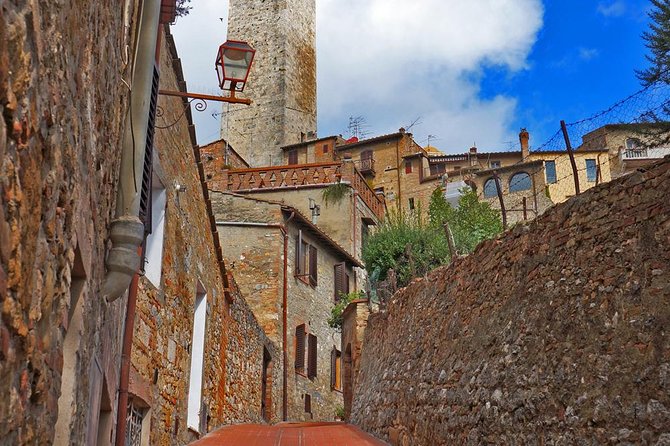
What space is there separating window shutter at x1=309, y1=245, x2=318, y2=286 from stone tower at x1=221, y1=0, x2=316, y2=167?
65.3 ft

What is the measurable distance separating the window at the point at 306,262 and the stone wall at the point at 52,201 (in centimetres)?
1776

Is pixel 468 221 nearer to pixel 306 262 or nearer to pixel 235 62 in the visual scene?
pixel 306 262

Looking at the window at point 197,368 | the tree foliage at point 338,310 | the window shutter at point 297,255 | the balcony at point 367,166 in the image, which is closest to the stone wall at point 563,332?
the window at point 197,368

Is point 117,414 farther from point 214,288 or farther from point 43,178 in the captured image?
point 214,288

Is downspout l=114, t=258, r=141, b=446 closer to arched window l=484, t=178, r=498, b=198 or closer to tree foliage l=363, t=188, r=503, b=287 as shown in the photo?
tree foliage l=363, t=188, r=503, b=287

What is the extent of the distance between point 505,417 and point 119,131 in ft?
14.2

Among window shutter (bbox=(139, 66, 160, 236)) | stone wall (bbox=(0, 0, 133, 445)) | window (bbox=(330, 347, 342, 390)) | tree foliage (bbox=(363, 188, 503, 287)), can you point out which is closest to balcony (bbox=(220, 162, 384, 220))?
tree foliage (bbox=(363, 188, 503, 287))

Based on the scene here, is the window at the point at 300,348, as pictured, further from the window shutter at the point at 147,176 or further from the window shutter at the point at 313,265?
the window shutter at the point at 147,176

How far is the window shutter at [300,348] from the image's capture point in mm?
21566

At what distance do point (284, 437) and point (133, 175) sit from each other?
8.19 metres

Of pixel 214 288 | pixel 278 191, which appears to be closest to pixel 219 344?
pixel 214 288

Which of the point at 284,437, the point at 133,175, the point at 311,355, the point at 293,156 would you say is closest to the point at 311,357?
the point at 311,355

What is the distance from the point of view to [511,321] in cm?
741

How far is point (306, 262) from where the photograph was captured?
22.8m
